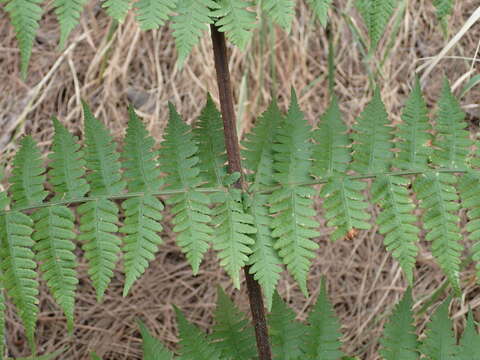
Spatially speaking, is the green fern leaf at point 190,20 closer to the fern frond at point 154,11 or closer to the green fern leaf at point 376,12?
the fern frond at point 154,11

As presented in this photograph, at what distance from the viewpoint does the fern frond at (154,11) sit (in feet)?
3.98

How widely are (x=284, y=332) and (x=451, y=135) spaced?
0.77 meters

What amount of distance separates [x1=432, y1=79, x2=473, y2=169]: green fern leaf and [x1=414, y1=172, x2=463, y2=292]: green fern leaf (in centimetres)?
4

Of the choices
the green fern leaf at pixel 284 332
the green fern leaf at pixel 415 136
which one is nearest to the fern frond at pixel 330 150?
the green fern leaf at pixel 415 136

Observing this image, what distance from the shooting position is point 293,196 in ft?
4.83

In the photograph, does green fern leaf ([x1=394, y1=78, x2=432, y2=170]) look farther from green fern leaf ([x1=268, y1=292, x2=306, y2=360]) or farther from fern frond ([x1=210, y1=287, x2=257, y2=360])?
fern frond ([x1=210, y1=287, x2=257, y2=360])

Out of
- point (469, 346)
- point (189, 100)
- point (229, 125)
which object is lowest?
point (469, 346)

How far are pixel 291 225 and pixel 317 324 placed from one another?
44cm

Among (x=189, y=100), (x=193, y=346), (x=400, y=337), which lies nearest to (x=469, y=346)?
(x=400, y=337)

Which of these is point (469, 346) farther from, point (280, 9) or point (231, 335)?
point (280, 9)

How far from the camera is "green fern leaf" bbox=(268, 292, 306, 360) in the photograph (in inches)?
68.7

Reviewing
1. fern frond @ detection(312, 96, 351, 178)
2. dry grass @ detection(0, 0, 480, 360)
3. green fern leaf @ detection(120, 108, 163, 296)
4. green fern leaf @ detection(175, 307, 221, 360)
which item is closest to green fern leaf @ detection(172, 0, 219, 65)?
green fern leaf @ detection(120, 108, 163, 296)

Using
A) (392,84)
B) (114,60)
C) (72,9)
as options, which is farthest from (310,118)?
(72,9)

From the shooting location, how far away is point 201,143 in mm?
1530
